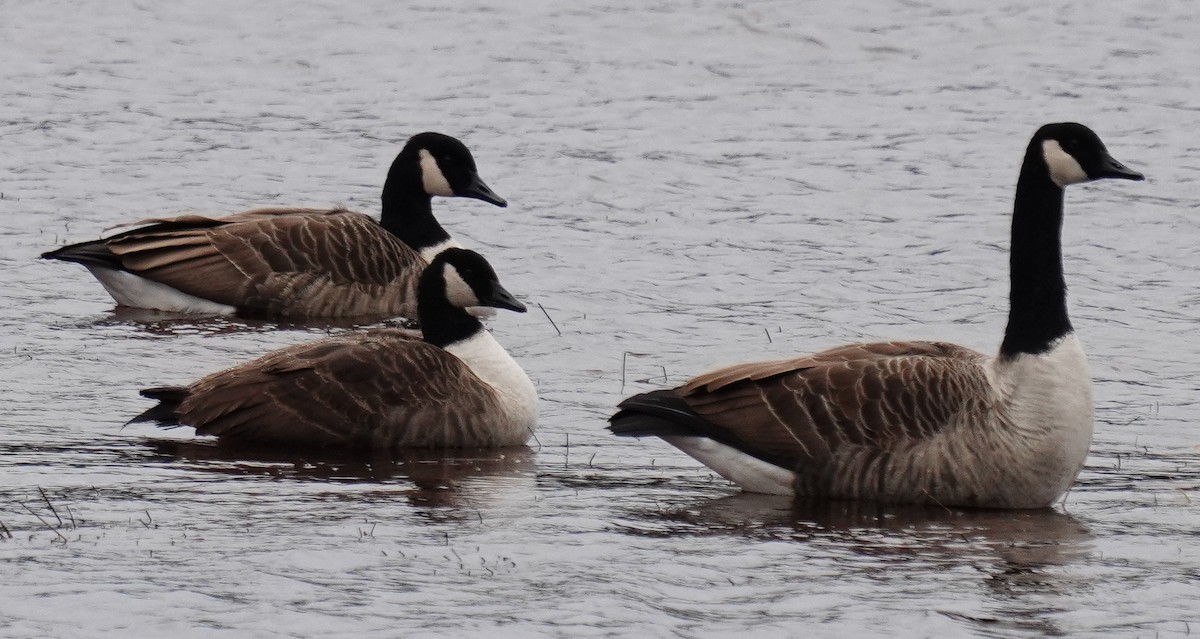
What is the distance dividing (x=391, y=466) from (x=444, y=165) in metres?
6.28

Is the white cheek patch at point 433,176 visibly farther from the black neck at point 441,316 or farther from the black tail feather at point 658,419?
the black tail feather at point 658,419

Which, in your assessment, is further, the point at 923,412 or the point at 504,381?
the point at 504,381

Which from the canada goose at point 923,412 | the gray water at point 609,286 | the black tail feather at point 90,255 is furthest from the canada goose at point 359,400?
the black tail feather at point 90,255

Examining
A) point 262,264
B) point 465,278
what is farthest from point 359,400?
point 262,264

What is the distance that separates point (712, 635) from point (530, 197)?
40.8ft

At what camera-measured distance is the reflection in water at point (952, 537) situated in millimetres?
7895

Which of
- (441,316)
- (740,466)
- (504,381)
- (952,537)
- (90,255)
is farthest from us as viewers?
(90,255)

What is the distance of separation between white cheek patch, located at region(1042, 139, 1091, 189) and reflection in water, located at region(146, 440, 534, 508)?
3172 mm

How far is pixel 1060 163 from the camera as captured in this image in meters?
10.2

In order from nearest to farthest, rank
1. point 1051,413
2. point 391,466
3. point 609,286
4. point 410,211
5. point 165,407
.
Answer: point 1051,413, point 391,466, point 165,407, point 609,286, point 410,211

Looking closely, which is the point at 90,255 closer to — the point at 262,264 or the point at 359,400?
the point at 262,264

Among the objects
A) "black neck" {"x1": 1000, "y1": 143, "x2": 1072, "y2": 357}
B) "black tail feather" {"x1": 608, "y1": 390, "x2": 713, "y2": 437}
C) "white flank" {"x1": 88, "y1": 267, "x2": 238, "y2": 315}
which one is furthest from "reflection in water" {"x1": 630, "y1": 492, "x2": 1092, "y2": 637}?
"white flank" {"x1": 88, "y1": 267, "x2": 238, "y2": 315}

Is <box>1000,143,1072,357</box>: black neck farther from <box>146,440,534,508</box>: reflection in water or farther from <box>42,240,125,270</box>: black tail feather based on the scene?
<box>42,240,125,270</box>: black tail feather

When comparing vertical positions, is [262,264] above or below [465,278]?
below
